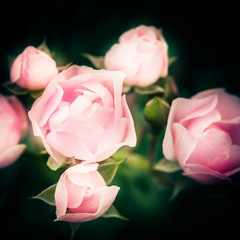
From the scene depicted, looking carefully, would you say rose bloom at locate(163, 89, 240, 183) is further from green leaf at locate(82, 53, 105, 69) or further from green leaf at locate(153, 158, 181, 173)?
green leaf at locate(82, 53, 105, 69)

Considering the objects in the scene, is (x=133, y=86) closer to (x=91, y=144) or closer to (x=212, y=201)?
(x=91, y=144)

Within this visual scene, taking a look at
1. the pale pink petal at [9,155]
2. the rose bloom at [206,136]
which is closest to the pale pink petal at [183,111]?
the rose bloom at [206,136]

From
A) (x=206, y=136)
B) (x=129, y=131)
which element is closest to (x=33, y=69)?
(x=129, y=131)

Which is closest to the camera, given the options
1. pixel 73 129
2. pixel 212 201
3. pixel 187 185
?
pixel 73 129

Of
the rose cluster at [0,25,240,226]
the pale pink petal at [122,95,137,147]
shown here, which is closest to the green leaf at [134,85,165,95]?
the rose cluster at [0,25,240,226]

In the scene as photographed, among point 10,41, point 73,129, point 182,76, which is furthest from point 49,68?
point 182,76

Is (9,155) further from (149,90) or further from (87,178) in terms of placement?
(149,90)
